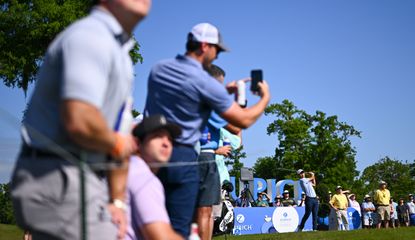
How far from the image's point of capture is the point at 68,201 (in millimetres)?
2334

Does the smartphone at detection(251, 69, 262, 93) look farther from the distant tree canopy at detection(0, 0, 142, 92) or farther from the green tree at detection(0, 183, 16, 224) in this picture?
the distant tree canopy at detection(0, 0, 142, 92)

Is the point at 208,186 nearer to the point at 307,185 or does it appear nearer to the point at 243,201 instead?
the point at 307,185

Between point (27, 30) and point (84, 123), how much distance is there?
14939 millimetres

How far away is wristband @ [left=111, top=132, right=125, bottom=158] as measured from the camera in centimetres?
237

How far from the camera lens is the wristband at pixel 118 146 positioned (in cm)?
237

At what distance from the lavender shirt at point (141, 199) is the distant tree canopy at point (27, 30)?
43.3 feet

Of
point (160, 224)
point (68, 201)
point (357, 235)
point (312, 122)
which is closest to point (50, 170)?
point (68, 201)

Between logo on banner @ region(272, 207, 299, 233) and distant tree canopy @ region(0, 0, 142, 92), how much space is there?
10.7 m

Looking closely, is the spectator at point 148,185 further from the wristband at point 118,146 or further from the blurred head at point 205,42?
the wristband at point 118,146

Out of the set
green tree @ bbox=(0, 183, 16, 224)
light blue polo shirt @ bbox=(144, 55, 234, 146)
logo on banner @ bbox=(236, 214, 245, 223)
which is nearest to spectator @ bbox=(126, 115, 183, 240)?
light blue polo shirt @ bbox=(144, 55, 234, 146)

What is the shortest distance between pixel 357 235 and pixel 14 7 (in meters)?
10.6

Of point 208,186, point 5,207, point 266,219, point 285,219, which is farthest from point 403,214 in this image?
point 5,207

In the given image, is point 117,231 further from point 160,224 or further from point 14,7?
point 14,7

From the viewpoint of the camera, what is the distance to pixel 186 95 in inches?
155
